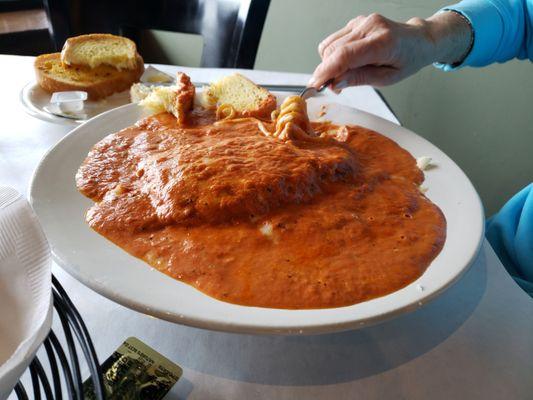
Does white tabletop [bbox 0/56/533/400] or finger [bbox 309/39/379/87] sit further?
finger [bbox 309/39/379/87]

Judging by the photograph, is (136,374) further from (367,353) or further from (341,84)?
(341,84)

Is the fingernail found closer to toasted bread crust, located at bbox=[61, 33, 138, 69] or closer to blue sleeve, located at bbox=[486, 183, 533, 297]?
blue sleeve, located at bbox=[486, 183, 533, 297]

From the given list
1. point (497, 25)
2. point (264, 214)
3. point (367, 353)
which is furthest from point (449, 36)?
point (367, 353)

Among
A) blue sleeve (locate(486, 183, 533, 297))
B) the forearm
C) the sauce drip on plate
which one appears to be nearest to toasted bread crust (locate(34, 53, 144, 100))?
the sauce drip on plate

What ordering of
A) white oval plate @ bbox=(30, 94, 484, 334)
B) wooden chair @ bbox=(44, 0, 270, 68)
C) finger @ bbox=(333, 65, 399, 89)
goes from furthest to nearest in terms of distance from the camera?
1. wooden chair @ bbox=(44, 0, 270, 68)
2. finger @ bbox=(333, 65, 399, 89)
3. white oval plate @ bbox=(30, 94, 484, 334)

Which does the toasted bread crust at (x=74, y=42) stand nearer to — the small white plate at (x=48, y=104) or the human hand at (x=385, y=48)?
the small white plate at (x=48, y=104)

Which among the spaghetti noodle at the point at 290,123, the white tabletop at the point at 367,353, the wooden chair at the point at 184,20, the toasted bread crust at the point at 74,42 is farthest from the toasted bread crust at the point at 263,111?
the wooden chair at the point at 184,20

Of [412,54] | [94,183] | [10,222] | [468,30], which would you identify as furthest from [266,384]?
[468,30]
